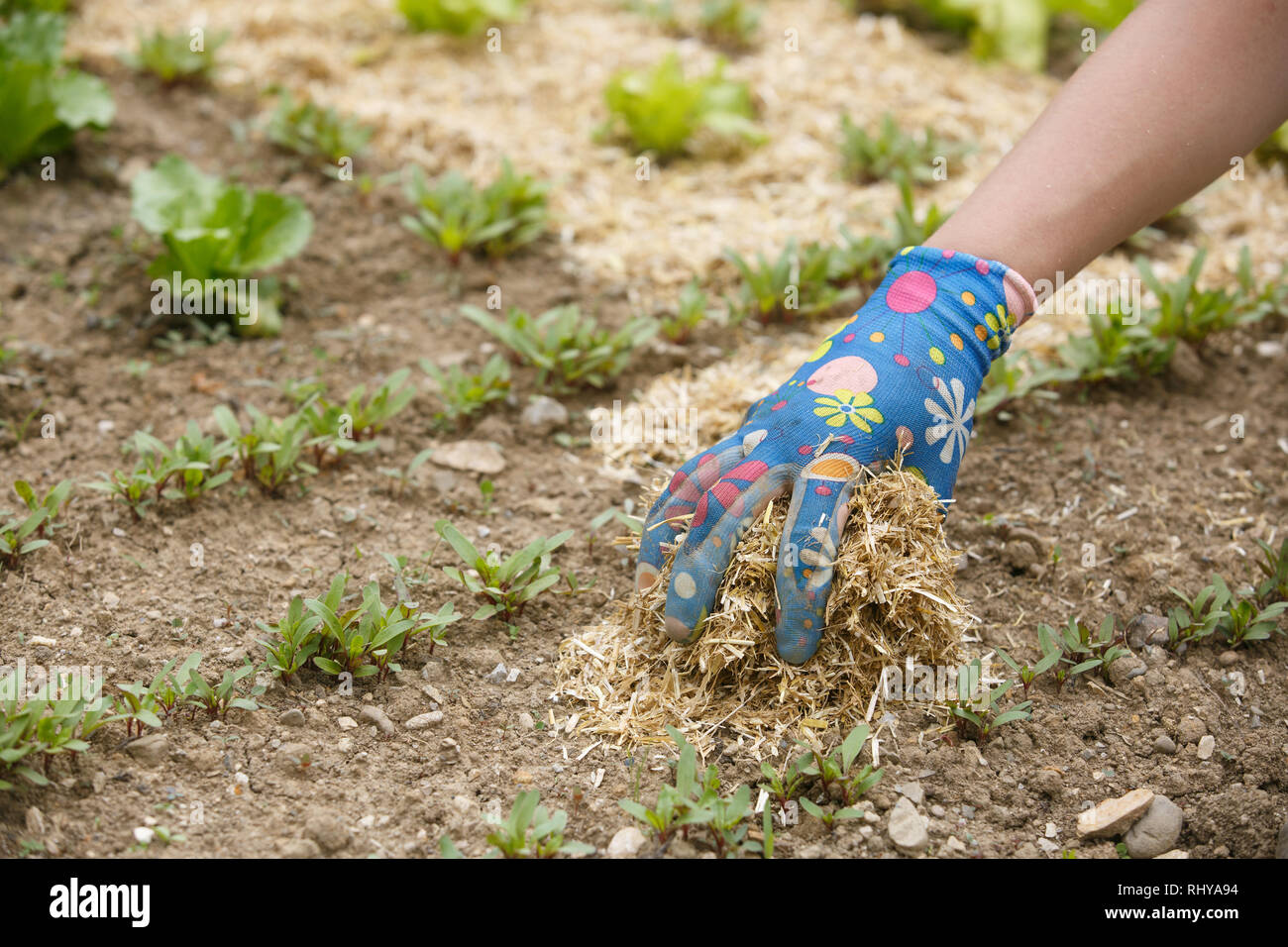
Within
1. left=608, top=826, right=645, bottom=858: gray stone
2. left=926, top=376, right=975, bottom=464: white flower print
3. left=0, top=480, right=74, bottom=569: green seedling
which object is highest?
left=926, top=376, right=975, bottom=464: white flower print

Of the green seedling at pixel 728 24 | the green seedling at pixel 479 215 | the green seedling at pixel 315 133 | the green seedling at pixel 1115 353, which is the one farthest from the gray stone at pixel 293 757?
the green seedling at pixel 728 24

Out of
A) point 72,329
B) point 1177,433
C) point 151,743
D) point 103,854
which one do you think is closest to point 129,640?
point 151,743

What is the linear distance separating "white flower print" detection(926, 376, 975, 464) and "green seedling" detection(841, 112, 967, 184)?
6.17 feet

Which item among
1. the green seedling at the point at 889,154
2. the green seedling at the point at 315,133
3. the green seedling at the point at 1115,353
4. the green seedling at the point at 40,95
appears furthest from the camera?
the green seedling at the point at 889,154

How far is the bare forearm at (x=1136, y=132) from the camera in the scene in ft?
6.45

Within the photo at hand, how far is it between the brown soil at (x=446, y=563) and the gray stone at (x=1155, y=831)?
6cm

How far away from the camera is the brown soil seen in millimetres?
1793

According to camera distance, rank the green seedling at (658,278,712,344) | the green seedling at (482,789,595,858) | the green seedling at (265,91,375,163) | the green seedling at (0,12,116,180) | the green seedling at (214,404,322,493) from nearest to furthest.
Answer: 1. the green seedling at (482,789,595,858)
2. the green seedling at (214,404,322,493)
3. the green seedling at (658,278,712,344)
4. the green seedling at (0,12,116,180)
5. the green seedling at (265,91,375,163)

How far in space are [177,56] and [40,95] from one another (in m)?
0.80

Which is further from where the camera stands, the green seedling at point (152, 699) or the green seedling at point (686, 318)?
the green seedling at point (686, 318)

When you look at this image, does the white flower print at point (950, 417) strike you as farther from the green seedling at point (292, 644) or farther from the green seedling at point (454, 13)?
the green seedling at point (454, 13)

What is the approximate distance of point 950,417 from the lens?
2.06 m

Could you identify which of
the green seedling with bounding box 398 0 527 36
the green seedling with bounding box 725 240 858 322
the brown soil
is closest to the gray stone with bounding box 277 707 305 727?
the brown soil

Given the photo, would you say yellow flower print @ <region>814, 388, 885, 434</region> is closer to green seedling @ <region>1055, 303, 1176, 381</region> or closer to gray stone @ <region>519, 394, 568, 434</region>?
gray stone @ <region>519, 394, 568, 434</region>
